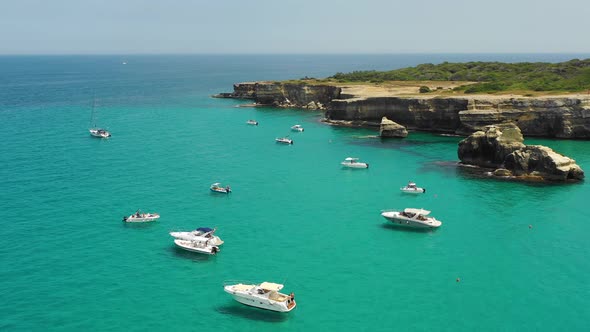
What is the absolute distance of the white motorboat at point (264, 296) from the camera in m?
36.8

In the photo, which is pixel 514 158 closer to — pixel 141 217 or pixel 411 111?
pixel 411 111

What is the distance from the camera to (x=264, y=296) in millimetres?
37500

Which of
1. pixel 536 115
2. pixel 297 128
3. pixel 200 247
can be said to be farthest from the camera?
pixel 297 128

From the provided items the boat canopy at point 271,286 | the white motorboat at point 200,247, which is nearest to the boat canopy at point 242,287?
the boat canopy at point 271,286

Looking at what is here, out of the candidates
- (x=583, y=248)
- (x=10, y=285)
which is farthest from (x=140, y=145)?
(x=583, y=248)

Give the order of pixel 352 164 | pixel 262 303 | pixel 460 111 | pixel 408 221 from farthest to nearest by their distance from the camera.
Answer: pixel 460 111, pixel 352 164, pixel 408 221, pixel 262 303

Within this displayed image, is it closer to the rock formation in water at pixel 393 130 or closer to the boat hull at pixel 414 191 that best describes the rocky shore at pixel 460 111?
the rock formation in water at pixel 393 130

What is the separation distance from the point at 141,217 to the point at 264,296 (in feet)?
73.3

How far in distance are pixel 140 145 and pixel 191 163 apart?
17.6 m

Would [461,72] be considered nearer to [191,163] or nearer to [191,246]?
[191,163]

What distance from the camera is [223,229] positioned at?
173ft

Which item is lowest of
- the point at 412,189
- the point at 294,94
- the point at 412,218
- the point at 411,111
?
the point at 412,218

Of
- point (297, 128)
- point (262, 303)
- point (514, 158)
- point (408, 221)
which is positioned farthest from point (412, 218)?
point (297, 128)

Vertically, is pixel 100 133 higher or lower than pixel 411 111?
lower
